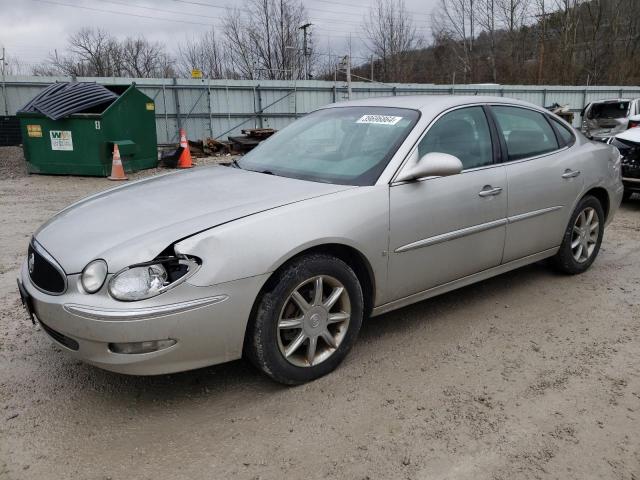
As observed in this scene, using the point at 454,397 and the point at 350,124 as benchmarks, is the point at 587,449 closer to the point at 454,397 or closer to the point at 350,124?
the point at 454,397

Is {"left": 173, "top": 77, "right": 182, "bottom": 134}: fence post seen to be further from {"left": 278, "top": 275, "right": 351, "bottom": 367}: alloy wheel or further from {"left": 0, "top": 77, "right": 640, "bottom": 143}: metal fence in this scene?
{"left": 278, "top": 275, "right": 351, "bottom": 367}: alloy wheel

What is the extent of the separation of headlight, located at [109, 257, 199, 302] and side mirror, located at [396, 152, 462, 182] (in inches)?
54.3

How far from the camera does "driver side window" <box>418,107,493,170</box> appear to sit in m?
3.50

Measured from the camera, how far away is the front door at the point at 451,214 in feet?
10.5

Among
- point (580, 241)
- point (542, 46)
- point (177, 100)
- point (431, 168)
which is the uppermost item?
point (542, 46)

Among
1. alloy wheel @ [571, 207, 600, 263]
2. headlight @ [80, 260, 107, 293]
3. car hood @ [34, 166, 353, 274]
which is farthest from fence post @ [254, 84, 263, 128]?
headlight @ [80, 260, 107, 293]

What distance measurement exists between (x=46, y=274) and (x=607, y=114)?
16.4 m

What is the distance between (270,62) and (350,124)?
33490 millimetres

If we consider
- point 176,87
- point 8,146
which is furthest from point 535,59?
point 8,146

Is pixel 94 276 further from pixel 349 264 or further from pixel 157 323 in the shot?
pixel 349 264

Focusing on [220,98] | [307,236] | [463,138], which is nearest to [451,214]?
[463,138]

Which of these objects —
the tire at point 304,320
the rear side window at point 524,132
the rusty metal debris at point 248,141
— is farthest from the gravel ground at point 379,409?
the rusty metal debris at point 248,141

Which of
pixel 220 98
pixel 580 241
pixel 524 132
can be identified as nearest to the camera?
pixel 524 132

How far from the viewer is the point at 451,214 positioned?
3408 mm
